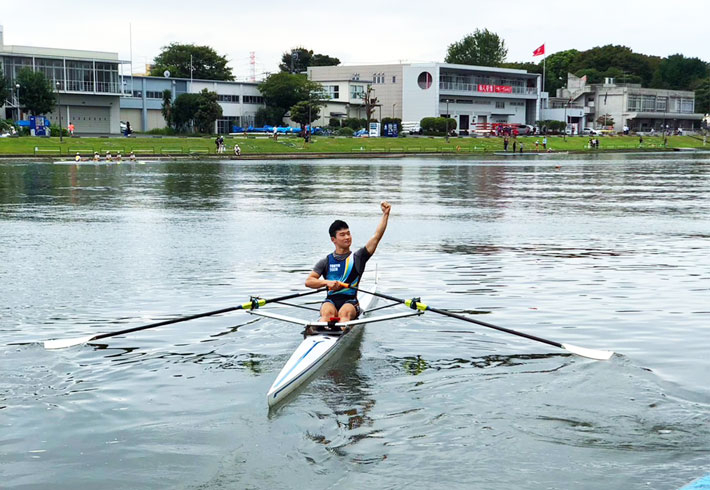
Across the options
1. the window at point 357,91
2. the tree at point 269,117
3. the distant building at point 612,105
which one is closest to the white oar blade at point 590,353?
the tree at point 269,117

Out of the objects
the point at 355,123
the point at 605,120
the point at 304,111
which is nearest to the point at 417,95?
the point at 355,123

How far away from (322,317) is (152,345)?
290 centimetres

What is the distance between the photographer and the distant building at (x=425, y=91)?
14350 centimetres

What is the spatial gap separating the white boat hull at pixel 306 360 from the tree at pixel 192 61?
5637 inches

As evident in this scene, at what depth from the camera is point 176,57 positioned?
153 metres

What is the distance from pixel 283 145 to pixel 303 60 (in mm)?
89426

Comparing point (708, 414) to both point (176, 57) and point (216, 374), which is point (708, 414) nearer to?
point (216, 374)

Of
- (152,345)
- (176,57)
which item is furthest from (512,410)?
(176,57)

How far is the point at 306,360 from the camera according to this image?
12203 mm

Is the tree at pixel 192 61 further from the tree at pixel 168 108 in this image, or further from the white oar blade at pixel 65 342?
the white oar blade at pixel 65 342

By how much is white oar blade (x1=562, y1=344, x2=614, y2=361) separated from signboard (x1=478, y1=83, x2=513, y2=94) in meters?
141

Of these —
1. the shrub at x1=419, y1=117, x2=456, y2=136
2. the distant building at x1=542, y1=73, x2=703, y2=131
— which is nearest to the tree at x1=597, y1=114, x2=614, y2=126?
the distant building at x1=542, y1=73, x2=703, y2=131

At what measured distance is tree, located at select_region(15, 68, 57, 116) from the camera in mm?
100188

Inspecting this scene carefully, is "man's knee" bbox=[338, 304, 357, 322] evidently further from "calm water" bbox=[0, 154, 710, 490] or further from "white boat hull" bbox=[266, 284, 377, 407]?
"calm water" bbox=[0, 154, 710, 490]
